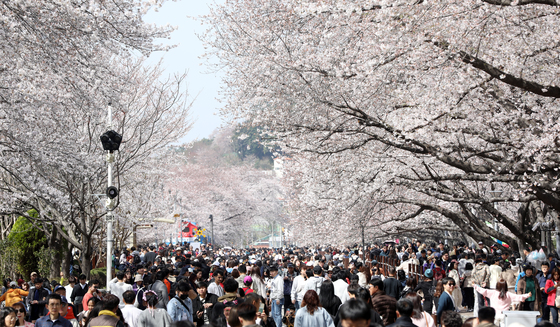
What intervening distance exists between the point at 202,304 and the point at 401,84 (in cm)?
821

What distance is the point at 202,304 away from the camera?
9.14 metres

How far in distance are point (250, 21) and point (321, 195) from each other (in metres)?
6.51

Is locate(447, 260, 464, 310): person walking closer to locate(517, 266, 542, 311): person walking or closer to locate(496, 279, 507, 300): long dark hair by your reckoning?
locate(517, 266, 542, 311): person walking

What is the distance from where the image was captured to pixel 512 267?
1527 centimetres

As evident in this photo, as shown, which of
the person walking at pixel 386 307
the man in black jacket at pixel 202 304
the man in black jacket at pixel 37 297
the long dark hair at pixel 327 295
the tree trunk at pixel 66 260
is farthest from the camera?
the tree trunk at pixel 66 260

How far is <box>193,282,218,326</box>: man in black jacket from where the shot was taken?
8922 mm

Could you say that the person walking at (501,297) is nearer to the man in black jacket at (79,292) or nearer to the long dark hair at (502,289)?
the long dark hair at (502,289)

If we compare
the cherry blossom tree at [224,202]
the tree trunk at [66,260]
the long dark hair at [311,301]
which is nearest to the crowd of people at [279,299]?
the long dark hair at [311,301]

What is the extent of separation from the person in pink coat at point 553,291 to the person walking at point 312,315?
7.08 m

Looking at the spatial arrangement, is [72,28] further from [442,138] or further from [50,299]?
[442,138]

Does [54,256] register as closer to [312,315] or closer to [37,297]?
[37,297]

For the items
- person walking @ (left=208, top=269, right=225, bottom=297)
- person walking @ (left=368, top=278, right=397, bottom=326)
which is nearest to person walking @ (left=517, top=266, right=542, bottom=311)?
person walking @ (left=208, top=269, right=225, bottom=297)

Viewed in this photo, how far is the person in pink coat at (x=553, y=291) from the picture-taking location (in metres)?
12.1

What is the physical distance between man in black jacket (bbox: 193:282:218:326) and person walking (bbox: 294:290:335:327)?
2.04 m
